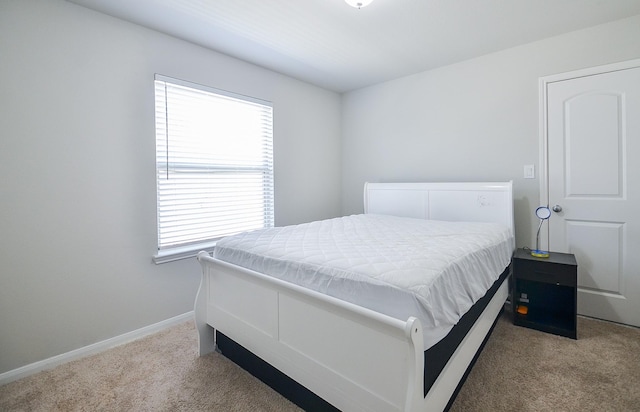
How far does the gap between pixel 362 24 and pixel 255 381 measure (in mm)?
2580

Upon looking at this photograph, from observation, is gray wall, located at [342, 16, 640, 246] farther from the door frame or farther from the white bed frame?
the white bed frame

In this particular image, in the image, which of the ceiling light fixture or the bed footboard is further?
the ceiling light fixture

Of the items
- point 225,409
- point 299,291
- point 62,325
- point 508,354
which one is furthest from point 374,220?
point 62,325

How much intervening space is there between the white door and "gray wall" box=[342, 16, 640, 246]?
0.48ft

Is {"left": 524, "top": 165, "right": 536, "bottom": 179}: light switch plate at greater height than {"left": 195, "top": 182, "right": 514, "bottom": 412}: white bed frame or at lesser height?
greater

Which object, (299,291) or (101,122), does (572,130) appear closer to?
(299,291)

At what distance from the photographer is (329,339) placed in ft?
4.17

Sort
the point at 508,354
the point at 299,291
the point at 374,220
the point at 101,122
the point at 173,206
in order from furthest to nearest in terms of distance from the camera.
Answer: the point at 374,220 < the point at 173,206 < the point at 101,122 < the point at 508,354 < the point at 299,291

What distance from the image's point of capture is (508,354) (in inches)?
77.9

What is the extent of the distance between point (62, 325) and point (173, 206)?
3.48 ft

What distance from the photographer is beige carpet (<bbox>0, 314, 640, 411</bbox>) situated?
60.9 inches

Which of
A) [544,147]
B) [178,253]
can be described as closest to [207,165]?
[178,253]

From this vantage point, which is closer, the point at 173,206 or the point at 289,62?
the point at 173,206

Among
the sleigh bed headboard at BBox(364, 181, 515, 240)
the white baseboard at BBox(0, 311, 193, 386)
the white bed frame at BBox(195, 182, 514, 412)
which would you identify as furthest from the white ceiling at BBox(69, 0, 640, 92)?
the white baseboard at BBox(0, 311, 193, 386)
